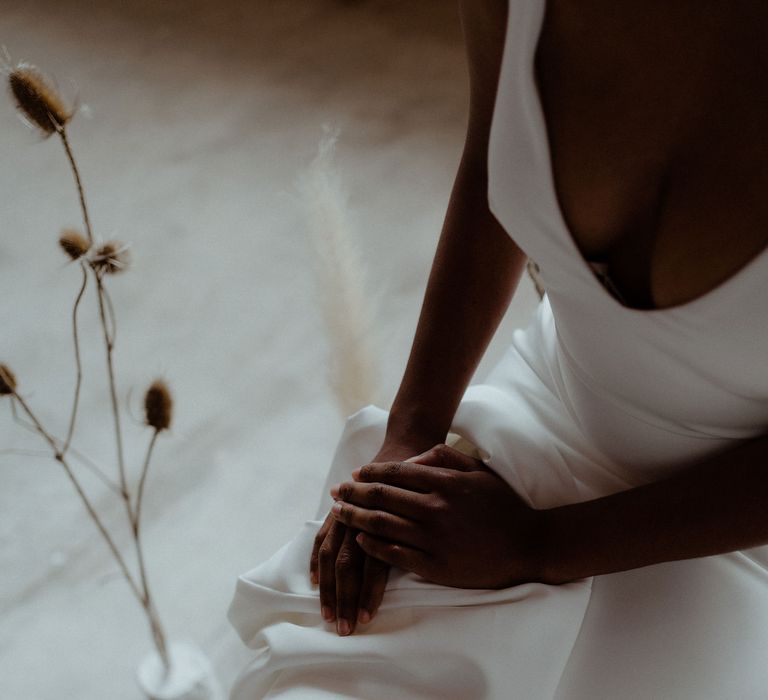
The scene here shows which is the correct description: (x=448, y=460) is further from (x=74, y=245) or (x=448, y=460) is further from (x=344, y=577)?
(x=74, y=245)

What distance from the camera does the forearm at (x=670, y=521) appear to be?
71cm

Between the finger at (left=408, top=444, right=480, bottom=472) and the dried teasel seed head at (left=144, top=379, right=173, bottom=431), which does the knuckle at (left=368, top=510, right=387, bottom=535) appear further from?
the dried teasel seed head at (left=144, top=379, right=173, bottom=431)

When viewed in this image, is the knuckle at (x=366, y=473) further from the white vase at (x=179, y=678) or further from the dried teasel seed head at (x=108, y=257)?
the white vase at (x=179, y=678)

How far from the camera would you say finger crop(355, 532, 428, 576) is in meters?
0.76

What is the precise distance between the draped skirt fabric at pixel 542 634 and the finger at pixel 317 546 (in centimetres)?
1

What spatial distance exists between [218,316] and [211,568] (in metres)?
0.56

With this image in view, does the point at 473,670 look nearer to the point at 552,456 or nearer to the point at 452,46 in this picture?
the point at 552,456

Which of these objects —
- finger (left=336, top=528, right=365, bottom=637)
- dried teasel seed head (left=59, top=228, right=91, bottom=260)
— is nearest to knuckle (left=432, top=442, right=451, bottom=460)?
finger (left=336, top=528, right=365, bottom=637)

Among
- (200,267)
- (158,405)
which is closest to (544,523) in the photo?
(158,405)

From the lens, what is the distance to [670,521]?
0.72 m

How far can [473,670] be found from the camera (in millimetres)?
730

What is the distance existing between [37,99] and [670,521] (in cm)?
57

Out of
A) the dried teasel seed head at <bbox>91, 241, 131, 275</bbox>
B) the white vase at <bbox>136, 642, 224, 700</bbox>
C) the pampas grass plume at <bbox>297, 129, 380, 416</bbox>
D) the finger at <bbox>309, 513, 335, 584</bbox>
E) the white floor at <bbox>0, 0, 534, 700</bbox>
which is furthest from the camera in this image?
the white floor at <bbox>0, 0, 534, 700</bbox>

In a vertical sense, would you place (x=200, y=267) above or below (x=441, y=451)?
above
